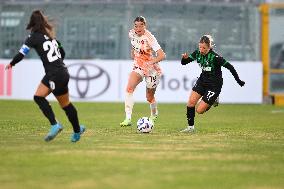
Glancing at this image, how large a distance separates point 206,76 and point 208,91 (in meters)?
0.30

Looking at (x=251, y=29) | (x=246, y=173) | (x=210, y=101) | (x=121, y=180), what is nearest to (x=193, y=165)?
(x=246, y=173)

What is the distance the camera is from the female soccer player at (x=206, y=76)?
1744 centimetres

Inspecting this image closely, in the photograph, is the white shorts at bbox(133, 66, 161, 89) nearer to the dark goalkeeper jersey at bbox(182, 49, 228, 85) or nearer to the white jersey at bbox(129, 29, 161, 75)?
the white jersey at bbox(129, 29, 161, 75)

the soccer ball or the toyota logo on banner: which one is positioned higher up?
the toyota logo on banner

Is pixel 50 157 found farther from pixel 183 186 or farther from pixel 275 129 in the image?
pixel 275 129

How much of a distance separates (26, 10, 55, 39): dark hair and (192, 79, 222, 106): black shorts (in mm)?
4791

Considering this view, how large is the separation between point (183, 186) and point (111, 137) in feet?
21.2

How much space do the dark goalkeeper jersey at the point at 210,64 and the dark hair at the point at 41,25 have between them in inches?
175

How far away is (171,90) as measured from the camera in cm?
3139

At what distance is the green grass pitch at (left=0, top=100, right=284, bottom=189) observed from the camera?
943 cm

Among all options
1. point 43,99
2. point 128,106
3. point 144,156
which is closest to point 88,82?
point 128,106

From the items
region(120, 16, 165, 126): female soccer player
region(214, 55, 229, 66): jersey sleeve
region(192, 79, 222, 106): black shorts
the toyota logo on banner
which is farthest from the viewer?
the toyota logo on banner

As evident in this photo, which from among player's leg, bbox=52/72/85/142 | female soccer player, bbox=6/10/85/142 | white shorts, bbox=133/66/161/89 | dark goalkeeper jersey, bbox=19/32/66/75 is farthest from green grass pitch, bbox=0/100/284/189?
dark goalkeeper jersey, bbox=19/32/66/75

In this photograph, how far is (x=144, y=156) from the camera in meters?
11.9
